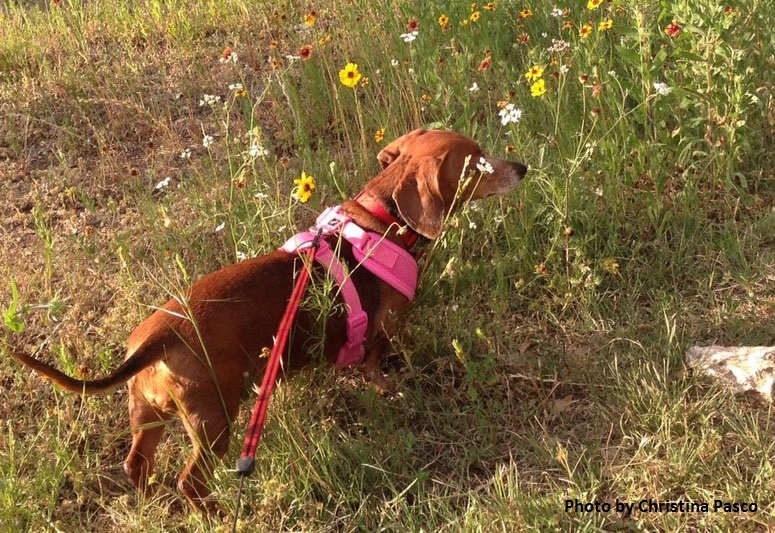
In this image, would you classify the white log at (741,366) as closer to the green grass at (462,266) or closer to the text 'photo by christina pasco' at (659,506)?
the green grass at (462,266)

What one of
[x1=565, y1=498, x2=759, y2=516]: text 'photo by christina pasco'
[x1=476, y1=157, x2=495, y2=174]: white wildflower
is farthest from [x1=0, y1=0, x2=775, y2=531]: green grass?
[x1=476, y1=157, x2=495, y2=174]: white wildflower

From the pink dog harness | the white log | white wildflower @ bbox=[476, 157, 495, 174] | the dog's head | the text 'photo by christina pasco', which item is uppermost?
white wildflower @ bbox=[476, 157, 495, 174]

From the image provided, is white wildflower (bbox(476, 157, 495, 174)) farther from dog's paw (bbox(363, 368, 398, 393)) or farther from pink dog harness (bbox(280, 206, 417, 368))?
dog's paw (bbox(363, 368, 398, 393))

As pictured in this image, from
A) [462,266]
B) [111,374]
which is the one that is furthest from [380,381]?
[111,374]

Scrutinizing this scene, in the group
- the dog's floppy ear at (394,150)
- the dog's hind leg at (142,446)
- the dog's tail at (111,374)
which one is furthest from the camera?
the dog's floppy ear at (394,150)

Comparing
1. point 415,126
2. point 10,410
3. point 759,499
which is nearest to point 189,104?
point 415,126

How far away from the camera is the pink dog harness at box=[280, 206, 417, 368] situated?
8.82 feet

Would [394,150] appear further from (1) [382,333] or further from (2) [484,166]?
(1) [382,333]

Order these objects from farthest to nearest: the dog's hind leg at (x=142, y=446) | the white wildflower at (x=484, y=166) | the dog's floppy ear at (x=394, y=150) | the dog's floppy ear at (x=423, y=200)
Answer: the dog's floppy ear at (x=394, y=150)
the dog's floppy ear at (x=423, y=200)
the white wildflower at (x=484, y=166)
the dog's hind leg at (x=142, y=446)

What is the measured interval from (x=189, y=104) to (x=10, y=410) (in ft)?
7.83

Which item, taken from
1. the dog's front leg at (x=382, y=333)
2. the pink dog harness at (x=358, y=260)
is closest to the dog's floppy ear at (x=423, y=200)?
the pink dog harness at (x=358, y=260)

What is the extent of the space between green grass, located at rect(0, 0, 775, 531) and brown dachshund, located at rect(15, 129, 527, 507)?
12 centimetres

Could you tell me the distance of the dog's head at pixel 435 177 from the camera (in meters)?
2.80

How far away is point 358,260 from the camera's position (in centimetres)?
278
